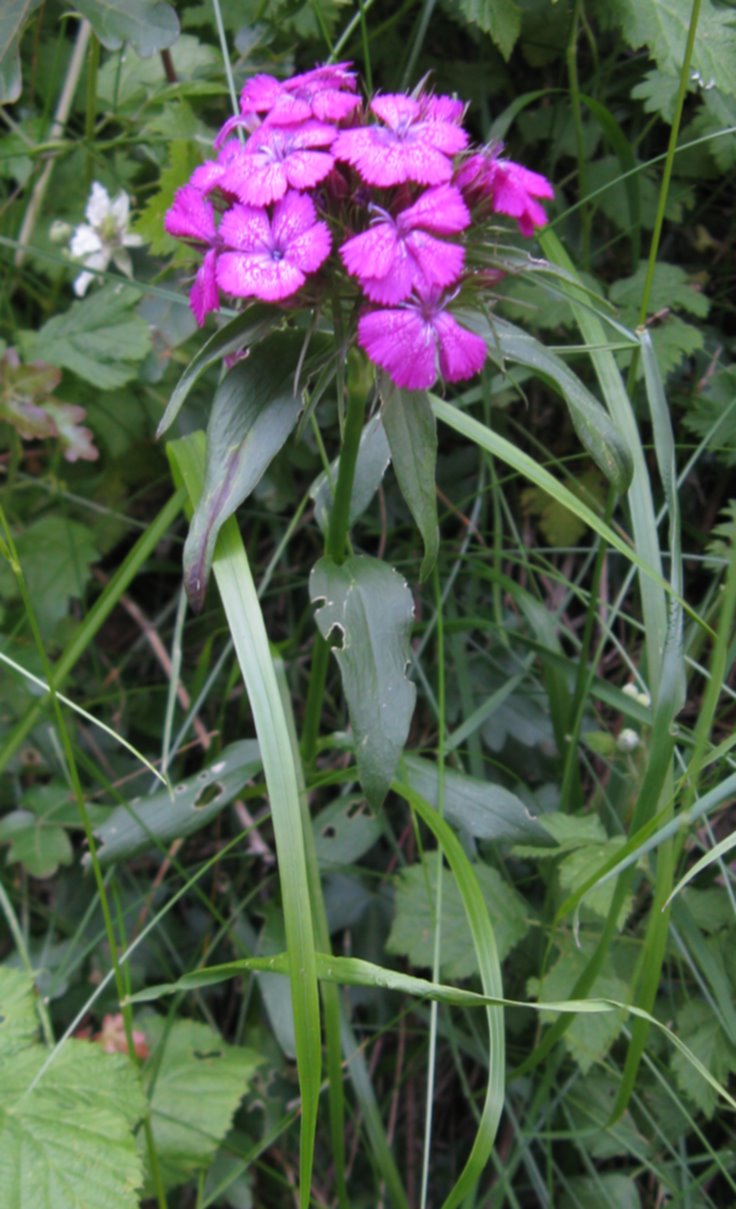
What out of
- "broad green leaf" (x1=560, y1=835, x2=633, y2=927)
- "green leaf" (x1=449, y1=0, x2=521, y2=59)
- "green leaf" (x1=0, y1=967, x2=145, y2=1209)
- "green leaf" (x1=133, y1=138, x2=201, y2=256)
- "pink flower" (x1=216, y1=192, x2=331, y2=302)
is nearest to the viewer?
"pink flower" (x1=216, y1=192, x2=331, y2=302)

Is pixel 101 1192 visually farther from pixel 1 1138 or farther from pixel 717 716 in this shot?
pixel 717 716

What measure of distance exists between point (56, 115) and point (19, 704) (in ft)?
2.89

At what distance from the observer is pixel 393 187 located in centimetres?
76

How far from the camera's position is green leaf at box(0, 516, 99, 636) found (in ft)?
4.52

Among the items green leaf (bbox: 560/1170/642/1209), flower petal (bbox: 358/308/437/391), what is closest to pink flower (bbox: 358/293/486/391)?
flower petal (bbox: 358/308/437/391)

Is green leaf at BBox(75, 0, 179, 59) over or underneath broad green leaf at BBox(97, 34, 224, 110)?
over

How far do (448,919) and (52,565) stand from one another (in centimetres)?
73

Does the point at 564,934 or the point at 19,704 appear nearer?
the point at 564,934

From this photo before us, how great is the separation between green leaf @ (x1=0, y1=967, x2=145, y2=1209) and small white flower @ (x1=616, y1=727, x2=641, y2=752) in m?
0.59

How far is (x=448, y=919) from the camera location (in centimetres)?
110

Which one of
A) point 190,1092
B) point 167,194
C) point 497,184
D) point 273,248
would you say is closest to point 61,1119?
point 190,1092

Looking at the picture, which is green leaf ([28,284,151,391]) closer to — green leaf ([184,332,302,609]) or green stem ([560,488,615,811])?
green leaf ([184,332,302,609])

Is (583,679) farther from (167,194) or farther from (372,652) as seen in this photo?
(167,194)

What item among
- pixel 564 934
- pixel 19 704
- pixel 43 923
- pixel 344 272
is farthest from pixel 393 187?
pixel 43 923
